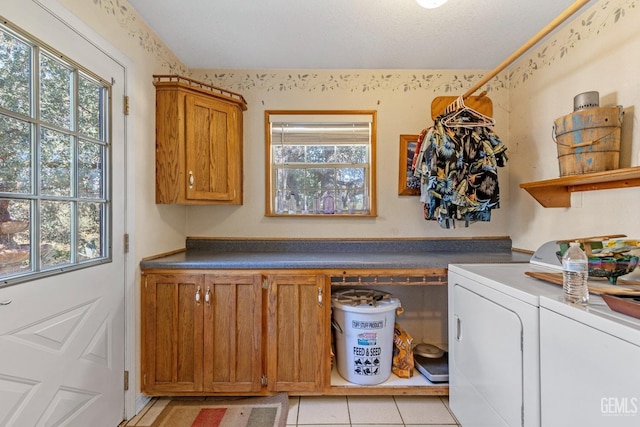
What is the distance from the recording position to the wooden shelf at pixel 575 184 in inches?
47.8

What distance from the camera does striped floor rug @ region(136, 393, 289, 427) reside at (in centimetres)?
157

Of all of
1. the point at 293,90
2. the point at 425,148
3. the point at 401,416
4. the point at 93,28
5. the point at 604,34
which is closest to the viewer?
the point at 93,28

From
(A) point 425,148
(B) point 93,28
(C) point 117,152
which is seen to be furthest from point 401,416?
(B) point 93,28

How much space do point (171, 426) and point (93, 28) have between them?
2139 mm

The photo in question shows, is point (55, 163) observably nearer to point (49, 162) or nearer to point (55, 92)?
point (49, 162)

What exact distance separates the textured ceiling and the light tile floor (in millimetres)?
2373

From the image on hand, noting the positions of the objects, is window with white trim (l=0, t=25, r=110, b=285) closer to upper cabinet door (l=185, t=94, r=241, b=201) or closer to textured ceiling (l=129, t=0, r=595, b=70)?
upper cabinet door (l=185, t=94, r=241, b=201)

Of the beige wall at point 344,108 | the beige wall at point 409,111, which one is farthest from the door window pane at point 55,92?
the beige wall at point 344,108

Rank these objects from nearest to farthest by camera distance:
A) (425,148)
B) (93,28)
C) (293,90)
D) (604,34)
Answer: (93,28) → (604,34) → (425,148) → (293,90)

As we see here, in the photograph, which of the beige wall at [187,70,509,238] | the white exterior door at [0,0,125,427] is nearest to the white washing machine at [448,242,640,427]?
the beige wall at [187,70,509,238]

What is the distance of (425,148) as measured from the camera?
188 cm

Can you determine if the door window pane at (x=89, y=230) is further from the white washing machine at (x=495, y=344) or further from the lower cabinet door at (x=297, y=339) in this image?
the white washing machine at (x=495, y=344)

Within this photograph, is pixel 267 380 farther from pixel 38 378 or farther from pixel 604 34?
pixel 604 34

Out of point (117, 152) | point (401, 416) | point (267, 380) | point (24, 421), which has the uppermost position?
point (117, 152)
